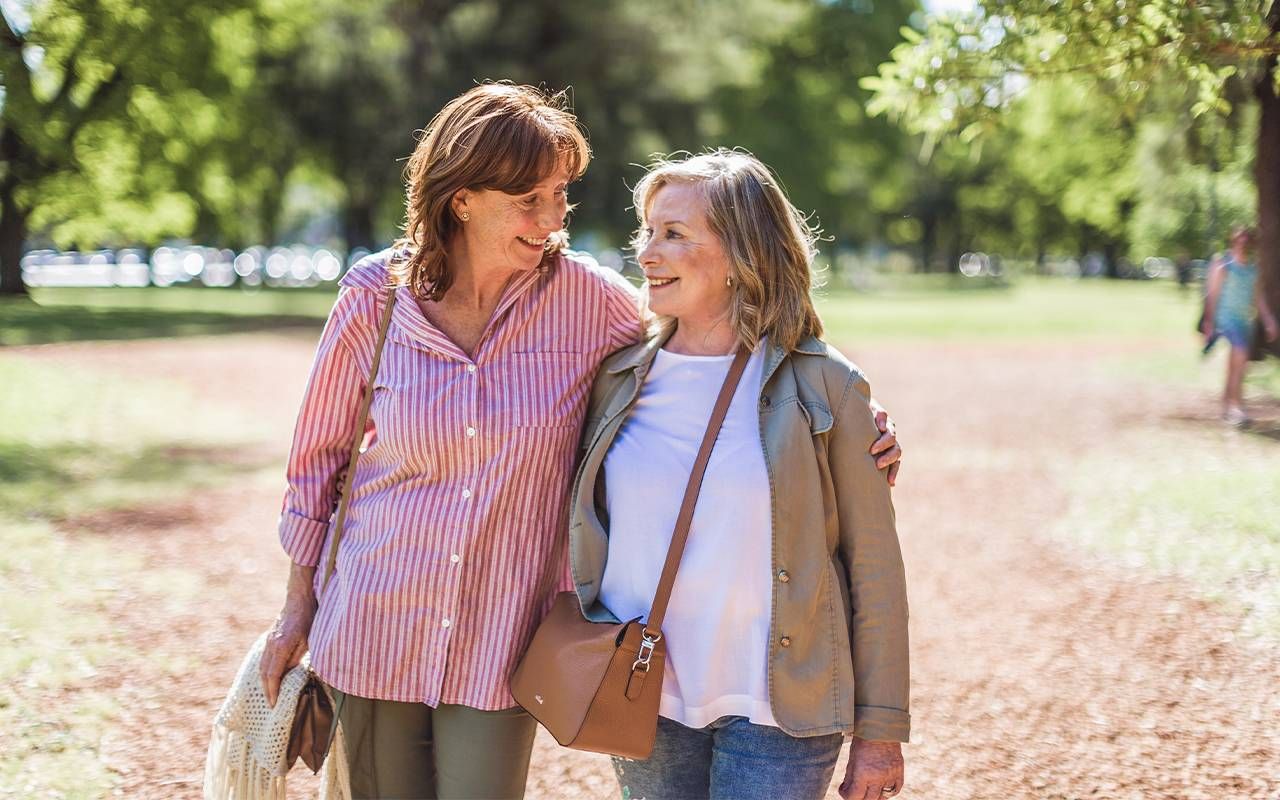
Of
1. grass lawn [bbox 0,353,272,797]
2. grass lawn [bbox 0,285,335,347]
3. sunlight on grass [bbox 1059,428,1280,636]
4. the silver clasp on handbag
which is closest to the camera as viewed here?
the silver clasp on handbag

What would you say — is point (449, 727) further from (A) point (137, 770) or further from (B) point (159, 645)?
(B) point (159, 645)

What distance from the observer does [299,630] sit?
2.86 meters

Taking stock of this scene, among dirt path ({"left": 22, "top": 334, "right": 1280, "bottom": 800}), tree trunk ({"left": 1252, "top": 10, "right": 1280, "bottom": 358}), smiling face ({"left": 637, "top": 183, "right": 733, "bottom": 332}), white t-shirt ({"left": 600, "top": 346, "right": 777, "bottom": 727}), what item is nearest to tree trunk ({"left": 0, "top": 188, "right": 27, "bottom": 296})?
dirt path ({"left": 22, "top": 334, "right": 1280, "bottom": 800})

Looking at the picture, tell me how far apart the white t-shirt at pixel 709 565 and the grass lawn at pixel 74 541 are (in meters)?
2.86

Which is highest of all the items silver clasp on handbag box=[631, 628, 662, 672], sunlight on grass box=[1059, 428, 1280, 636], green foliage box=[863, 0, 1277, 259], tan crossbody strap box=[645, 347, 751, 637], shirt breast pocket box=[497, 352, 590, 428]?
green foliage box=[863, 0, 1277, 259]

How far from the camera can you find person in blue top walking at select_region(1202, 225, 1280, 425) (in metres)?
13.2

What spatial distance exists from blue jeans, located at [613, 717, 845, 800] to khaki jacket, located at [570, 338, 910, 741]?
7 centimetres

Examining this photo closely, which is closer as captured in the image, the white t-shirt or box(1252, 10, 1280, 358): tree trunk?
the white t-shirt

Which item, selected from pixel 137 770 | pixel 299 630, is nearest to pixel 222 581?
pixel 137 770

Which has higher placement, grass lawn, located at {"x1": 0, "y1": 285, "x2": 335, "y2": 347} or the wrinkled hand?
the wrinkled hand

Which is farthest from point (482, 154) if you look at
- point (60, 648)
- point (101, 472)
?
point (101, 472)

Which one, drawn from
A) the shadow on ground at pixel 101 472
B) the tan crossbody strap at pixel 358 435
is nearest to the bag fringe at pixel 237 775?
the tan crossbody strap at pixel 358 435

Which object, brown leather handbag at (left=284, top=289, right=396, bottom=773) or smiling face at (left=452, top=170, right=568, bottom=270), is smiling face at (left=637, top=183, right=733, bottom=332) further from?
brown leather handbag at (left=284, top=289, right=396, bottom=773)

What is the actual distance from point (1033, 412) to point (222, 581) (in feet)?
35.9
